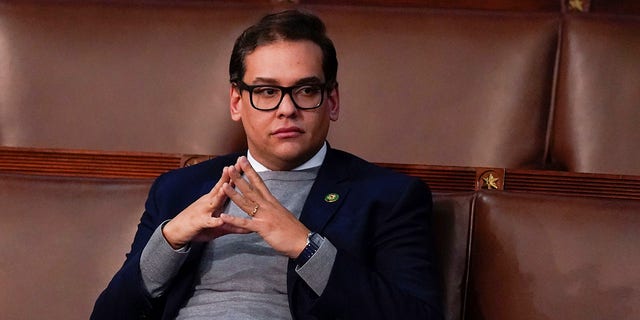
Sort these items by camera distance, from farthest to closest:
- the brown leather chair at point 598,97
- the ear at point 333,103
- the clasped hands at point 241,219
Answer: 1. the brown leather chair at point 598,97
2. the ear at point 333,103
3. the clasped hands at point 241,219

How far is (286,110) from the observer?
2.46 ft

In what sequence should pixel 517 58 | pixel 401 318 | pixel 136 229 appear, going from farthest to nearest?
pixel 517 58 → pixel 136 229 → pixel 401 318

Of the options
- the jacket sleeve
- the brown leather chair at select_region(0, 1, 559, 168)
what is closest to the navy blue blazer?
the jacket sleeve

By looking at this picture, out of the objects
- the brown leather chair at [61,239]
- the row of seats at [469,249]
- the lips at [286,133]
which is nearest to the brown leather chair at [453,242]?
the row of seats at [469,249]

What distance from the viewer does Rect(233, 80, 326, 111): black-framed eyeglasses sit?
2.49ft

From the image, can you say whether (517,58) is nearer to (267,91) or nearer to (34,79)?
(267,91)

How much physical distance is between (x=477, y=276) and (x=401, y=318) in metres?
A: 0.10

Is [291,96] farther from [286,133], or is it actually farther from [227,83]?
[227,83]

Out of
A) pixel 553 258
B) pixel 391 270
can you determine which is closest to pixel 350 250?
pixel 391 270

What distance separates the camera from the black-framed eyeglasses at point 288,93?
758mm

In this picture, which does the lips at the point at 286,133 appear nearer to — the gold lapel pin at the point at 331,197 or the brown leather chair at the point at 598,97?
the gold lapel pin at the point at 331,197

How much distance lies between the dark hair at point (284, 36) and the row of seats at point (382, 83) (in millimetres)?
210

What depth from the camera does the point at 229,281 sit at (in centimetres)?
74

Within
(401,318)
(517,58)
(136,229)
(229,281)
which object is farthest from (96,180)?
(517,58)
